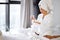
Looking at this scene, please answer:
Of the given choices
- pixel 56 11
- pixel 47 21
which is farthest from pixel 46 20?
pixel 56 11

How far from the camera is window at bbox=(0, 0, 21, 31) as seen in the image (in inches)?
136

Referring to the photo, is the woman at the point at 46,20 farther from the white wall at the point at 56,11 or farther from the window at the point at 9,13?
the window at the point at 9,13

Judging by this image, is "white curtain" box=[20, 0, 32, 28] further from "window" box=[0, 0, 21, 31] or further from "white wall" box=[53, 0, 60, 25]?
"white wall" box=[53, 0, 60, 25]

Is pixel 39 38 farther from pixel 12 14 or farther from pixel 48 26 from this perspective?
pixel 12 14

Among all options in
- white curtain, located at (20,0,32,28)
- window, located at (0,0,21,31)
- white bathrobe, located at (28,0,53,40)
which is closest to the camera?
white bathrobe, located at (28,0,53,40)

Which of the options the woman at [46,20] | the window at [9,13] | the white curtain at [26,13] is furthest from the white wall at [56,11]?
the window at [9,13]

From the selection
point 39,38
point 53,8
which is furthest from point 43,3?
point 39,38

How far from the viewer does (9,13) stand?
3.49m

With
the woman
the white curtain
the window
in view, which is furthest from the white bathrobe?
the window

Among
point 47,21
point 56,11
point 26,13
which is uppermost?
point 26,13

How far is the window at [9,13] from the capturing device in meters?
3.47

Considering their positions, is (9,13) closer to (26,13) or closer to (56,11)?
(26,13)

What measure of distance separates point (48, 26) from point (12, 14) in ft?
5.57

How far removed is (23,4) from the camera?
10.8 ft
